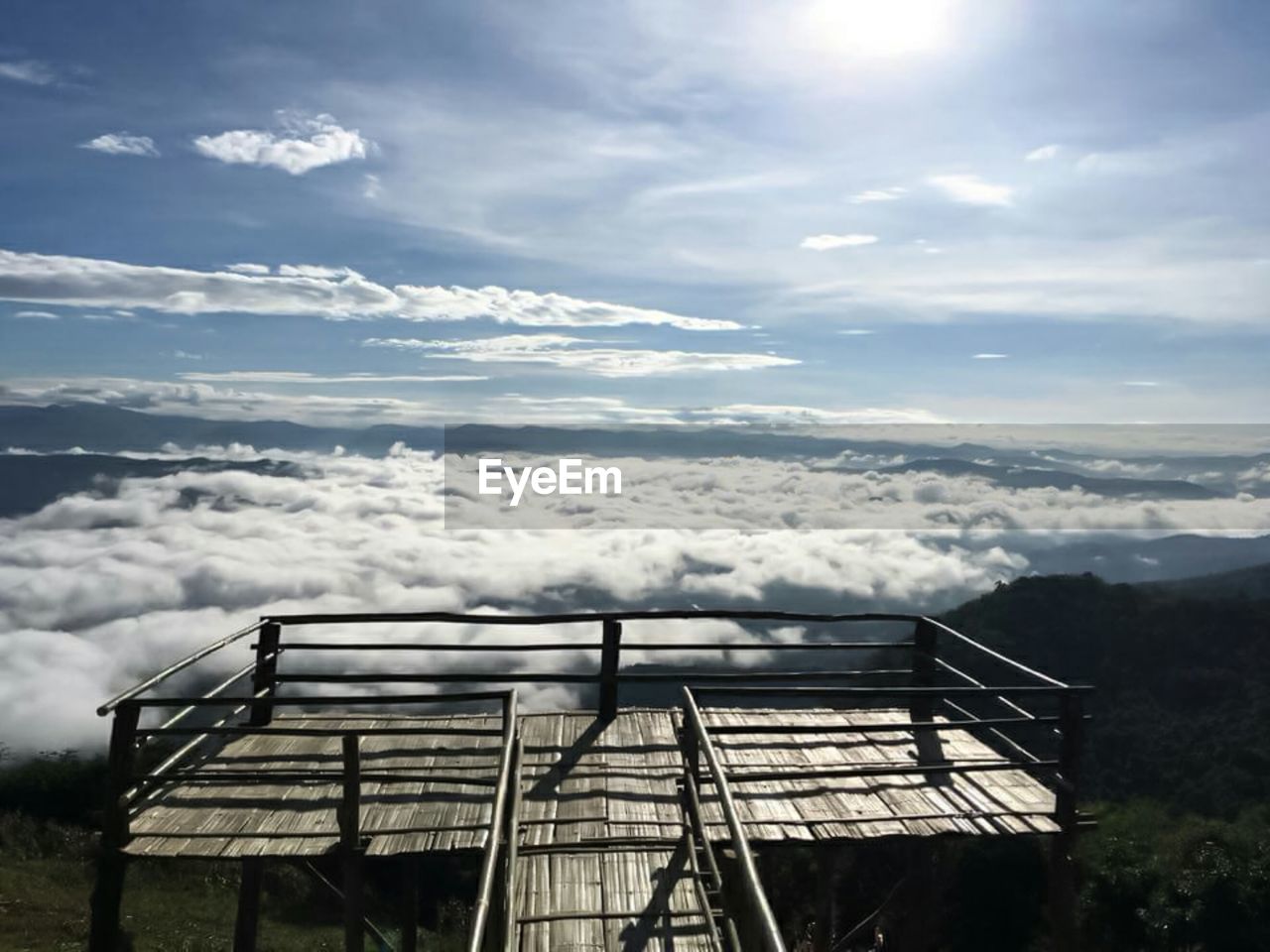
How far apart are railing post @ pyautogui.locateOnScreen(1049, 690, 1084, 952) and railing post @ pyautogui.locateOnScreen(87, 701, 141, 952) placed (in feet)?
24.9

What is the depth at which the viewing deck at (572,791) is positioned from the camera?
22.1 ft

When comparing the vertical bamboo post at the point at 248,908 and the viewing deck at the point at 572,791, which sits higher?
the viewing deck at the point at 572,791

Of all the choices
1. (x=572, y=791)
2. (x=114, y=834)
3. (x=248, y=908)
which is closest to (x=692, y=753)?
(x=572, y=791)

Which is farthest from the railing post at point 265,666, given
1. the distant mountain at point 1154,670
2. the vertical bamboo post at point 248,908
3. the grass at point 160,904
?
the distant mountain at point 1154,670

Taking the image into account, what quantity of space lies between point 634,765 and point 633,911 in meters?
2.95

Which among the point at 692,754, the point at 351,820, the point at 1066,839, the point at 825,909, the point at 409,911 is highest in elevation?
the point at 692,754

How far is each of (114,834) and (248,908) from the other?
2.93 metres

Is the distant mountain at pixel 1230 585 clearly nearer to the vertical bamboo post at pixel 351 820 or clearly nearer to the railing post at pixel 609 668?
the railing post at pixel 609 668

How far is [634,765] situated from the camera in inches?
375

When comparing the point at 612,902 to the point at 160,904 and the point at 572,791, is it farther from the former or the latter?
the point at 160,904

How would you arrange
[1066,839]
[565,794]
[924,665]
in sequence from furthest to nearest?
[924,665] < [565,794] < [1066,839]

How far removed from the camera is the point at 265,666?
1042 cm

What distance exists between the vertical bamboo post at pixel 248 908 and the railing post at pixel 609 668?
3.76 meters

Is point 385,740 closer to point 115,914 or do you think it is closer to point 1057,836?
point 115,914
